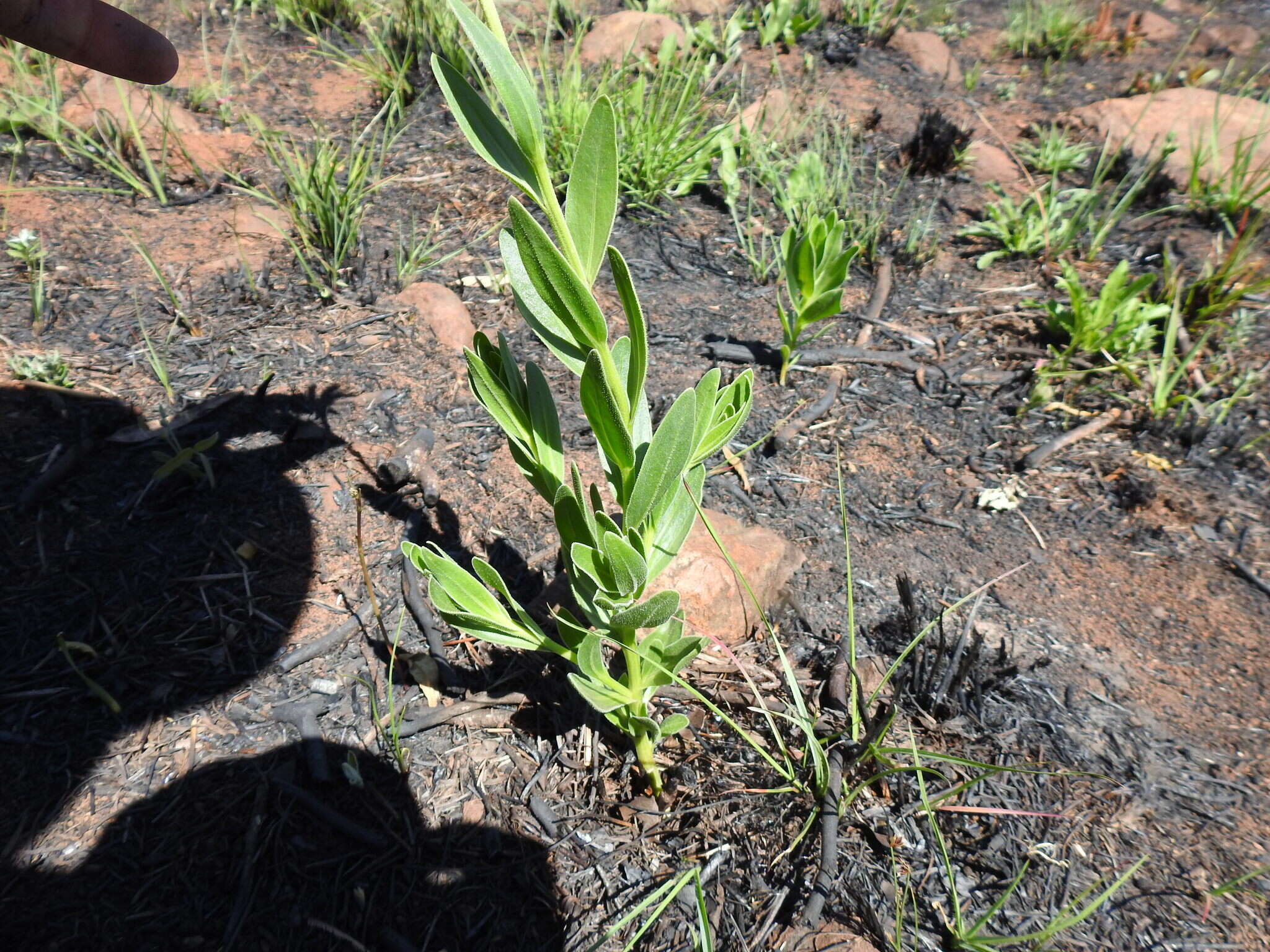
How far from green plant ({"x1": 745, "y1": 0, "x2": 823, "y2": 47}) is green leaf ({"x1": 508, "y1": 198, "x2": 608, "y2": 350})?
12.6 ft

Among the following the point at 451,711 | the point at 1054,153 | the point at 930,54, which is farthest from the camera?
the point at 930,54

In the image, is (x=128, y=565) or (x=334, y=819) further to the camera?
(x=128, y=565)

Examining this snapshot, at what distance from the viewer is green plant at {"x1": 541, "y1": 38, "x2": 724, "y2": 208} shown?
3014mm

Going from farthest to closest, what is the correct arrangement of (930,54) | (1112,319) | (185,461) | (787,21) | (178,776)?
1. (930,54)
2. (787,21)
3. (1112,319)
4. (185,461)
5. (178,776)

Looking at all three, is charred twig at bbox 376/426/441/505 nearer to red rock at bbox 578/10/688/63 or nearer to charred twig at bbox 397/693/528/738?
charred twig at bbox 397/693/528/738

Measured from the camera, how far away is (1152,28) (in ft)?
15.8

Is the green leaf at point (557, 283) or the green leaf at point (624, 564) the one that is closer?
the green leaf at point (557, 283)

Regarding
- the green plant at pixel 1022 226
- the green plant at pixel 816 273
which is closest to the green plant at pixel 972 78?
the green plant at pixel 1022 226

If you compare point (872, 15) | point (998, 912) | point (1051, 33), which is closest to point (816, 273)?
point (998, 912)

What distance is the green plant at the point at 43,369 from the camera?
2094mm

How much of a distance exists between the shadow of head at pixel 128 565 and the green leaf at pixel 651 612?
3.21 feet

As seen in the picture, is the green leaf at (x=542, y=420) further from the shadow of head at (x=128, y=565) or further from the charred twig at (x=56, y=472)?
the charred twig at (x=56, y=472)

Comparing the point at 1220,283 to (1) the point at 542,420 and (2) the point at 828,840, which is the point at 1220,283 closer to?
(2) the point at 828,840

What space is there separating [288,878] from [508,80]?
1.44 metres
